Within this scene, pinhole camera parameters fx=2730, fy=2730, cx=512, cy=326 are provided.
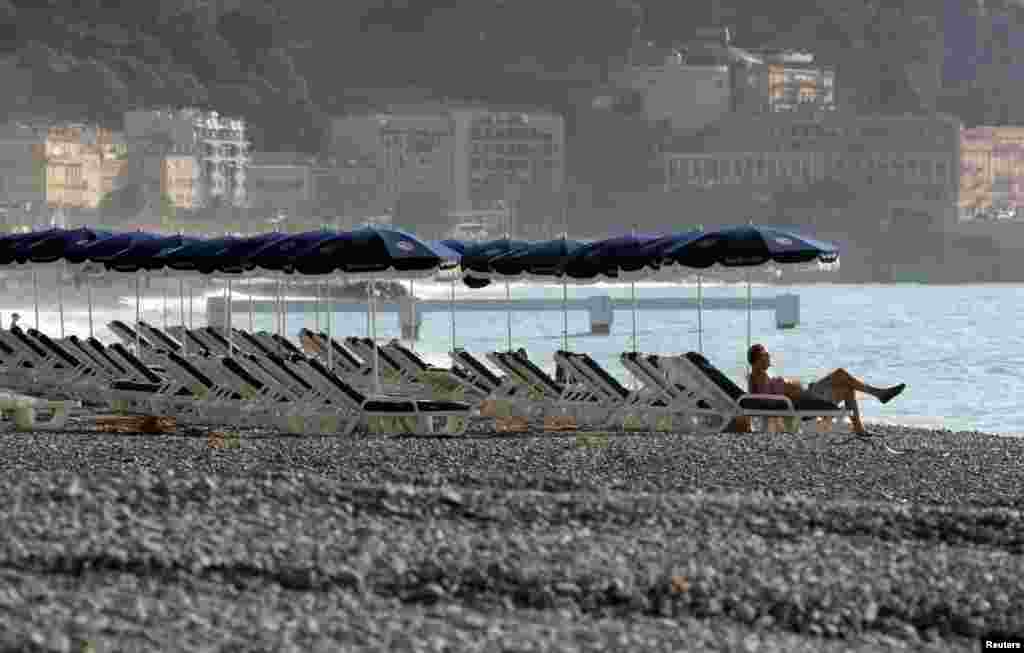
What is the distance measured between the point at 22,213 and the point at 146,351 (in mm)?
123171

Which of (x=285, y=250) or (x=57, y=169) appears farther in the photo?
(x=57, y=169)

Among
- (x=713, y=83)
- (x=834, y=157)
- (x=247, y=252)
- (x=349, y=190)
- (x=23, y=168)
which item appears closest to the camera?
(x=247, y=252)

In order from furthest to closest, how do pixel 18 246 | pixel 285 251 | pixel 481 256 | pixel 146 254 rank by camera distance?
pixel 18 246
pixel 146 254
pixel 481 256
pixel 285 251

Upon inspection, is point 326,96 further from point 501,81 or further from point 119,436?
point 119,436

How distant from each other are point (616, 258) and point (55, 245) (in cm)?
847

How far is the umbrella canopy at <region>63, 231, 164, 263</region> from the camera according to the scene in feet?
95.5

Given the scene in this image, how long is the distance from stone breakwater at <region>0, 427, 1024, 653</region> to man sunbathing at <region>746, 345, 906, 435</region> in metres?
5.44

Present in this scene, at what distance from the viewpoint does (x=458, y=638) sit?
9867 mm

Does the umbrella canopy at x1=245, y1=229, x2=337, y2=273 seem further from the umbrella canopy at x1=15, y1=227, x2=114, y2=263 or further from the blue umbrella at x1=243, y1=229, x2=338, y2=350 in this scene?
the umbrella canopy at x1=15, y1=227, x2=114, y2=263

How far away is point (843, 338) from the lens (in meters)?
74.0

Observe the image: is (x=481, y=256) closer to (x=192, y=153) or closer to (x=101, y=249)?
(x=101, y=249)

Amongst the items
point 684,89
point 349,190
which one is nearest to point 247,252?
point 349,190

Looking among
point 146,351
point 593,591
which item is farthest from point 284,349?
point 593,591

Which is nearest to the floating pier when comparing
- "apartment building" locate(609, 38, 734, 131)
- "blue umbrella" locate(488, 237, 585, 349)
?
"blue umbrella" locate(488, 237, 585, 349)
